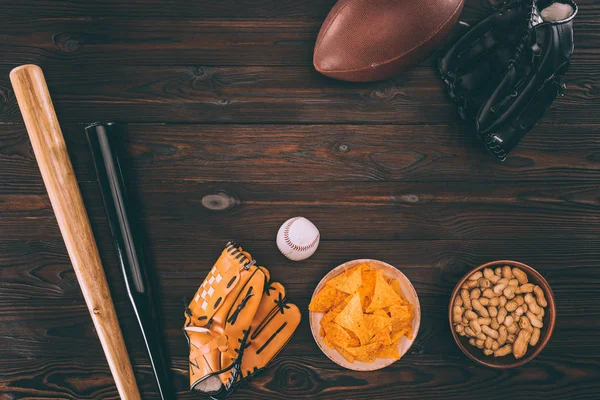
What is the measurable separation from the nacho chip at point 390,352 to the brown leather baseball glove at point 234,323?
30 cm

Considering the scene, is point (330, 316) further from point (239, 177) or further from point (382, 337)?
point (239, 177)

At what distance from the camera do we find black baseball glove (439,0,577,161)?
49.7 inches

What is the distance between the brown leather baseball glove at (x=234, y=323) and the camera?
1.33m

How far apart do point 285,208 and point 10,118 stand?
3.41ft

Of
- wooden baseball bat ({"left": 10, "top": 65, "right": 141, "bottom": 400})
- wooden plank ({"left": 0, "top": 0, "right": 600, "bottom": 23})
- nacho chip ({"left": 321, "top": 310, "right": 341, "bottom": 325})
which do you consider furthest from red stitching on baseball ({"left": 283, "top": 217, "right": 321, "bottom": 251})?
wooden plank ({"left": 0, "top": 0, "right": 600, "bottom": 23})

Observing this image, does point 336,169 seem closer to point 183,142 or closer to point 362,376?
point 183,142

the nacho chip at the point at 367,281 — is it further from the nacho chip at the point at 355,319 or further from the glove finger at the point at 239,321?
the glove finger at the point at 239,321

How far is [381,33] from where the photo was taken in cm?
126

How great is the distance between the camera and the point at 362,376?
1499 mm

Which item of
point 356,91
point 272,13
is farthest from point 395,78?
point 272,13

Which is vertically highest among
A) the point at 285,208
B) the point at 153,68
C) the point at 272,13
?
the point at 272,13

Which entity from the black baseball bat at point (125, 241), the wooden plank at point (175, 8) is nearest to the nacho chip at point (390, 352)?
the black baseball bat at point (125, 241)

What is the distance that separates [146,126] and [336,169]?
70cm

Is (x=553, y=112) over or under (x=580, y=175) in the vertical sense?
over
